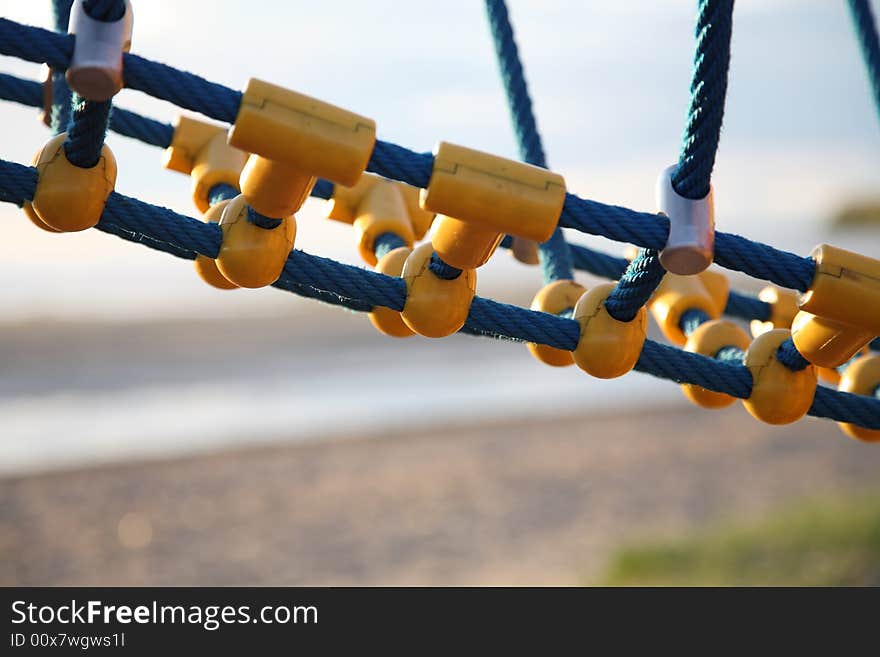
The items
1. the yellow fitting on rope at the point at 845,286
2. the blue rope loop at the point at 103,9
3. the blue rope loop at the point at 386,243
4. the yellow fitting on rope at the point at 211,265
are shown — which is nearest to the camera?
the blue rope loop at the point at 103,9

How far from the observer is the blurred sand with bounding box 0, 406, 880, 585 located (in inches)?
122

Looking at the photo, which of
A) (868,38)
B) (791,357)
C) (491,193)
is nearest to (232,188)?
(491,193)

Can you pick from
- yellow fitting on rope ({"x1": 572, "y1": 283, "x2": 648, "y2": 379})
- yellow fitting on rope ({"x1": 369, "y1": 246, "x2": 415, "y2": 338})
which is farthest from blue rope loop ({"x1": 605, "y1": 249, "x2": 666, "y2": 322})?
yellow fitting on rope ({"x1": 369, "y1": 246, "x2": 415, "y2": 338})

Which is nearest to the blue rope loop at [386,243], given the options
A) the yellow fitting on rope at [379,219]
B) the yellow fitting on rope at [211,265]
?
the yellow fitting on rope at [379,219]

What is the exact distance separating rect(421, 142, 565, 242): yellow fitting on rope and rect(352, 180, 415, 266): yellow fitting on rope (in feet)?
1.48

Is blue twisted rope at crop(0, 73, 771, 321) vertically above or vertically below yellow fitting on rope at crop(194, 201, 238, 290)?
above

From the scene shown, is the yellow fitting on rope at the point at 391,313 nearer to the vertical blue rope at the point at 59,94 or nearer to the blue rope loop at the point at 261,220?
Result: the blue rope loop at the point at 261,220

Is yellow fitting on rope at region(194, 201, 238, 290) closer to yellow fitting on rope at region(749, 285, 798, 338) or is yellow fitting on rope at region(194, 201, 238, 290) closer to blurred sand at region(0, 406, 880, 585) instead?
yellow fitting on rope at region(749, 285, 798, 338)

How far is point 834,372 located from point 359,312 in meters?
0.61

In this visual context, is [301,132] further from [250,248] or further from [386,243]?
[386,243]

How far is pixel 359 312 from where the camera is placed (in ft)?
3.36

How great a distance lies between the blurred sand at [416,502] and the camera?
3098 millimetres

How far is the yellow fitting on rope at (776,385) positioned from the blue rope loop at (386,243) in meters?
0.40
